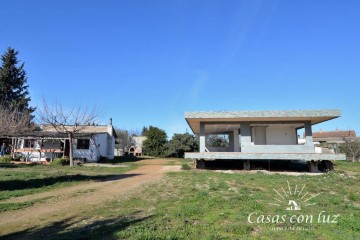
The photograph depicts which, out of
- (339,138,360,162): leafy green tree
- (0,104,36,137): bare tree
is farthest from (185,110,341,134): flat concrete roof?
(339,138,360,162): leafy green tree

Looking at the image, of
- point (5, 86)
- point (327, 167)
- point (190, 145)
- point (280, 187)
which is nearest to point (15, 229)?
point (280, 187)

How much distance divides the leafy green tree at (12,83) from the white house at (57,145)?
594 centimetres

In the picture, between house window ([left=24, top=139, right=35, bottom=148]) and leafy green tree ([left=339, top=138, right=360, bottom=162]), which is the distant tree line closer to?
house window ([left=24, top=139, right=35, bottom=148])

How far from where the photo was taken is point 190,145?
42.2 meters

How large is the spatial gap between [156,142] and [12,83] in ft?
74.5

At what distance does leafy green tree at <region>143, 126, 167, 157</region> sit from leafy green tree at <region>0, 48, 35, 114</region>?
17.7 meters

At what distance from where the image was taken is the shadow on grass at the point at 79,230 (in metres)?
5.11

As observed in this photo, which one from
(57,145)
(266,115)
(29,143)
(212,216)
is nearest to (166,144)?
(57,145)

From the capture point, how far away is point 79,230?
5496mm

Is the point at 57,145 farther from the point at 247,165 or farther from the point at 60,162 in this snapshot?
the point at 247,165

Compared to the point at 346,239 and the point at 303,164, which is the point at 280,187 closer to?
the point at 346,239

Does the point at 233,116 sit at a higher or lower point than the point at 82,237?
higher

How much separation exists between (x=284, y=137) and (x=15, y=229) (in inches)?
797

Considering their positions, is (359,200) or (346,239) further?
(359,200)
